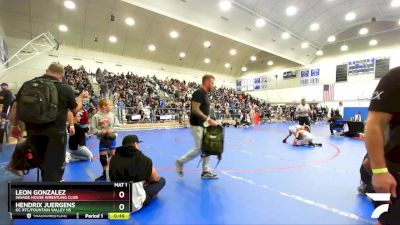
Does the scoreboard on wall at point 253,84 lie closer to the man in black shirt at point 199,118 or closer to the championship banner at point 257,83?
the championship banner at point 257,83

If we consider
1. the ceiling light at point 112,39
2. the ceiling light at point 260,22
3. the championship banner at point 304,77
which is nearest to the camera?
the ceiling light at point 260,22

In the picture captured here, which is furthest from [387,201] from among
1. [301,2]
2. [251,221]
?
[301,2]

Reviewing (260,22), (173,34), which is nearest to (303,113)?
(260,22)

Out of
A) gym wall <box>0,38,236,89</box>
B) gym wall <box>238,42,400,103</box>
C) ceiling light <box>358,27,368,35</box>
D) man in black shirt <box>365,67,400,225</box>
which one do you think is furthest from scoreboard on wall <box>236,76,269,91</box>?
man in black shirt <box>365,67,400,225</box>

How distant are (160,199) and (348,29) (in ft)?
93.2

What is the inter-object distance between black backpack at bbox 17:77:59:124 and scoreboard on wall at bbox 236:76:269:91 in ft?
107

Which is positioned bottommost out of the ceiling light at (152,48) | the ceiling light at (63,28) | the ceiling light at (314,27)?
the ceiling light at (152,48)

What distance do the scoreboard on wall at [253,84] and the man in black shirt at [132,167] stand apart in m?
31.9

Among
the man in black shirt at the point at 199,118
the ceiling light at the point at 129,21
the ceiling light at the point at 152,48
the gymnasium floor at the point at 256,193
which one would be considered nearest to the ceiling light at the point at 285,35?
the ceiling light at the point at 152,48

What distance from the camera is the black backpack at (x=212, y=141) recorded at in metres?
4.22

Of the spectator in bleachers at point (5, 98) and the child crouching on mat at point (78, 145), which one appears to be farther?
the spectator in bleachers at point (5, 98)

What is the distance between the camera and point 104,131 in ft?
14.1

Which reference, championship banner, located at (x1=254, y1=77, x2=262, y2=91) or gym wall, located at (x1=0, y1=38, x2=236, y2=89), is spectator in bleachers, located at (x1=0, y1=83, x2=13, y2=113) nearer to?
gym wall, located at (x1=0, y1=38, x2=236, y2=89)

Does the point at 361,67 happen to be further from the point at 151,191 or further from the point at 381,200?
the point at 381,200
